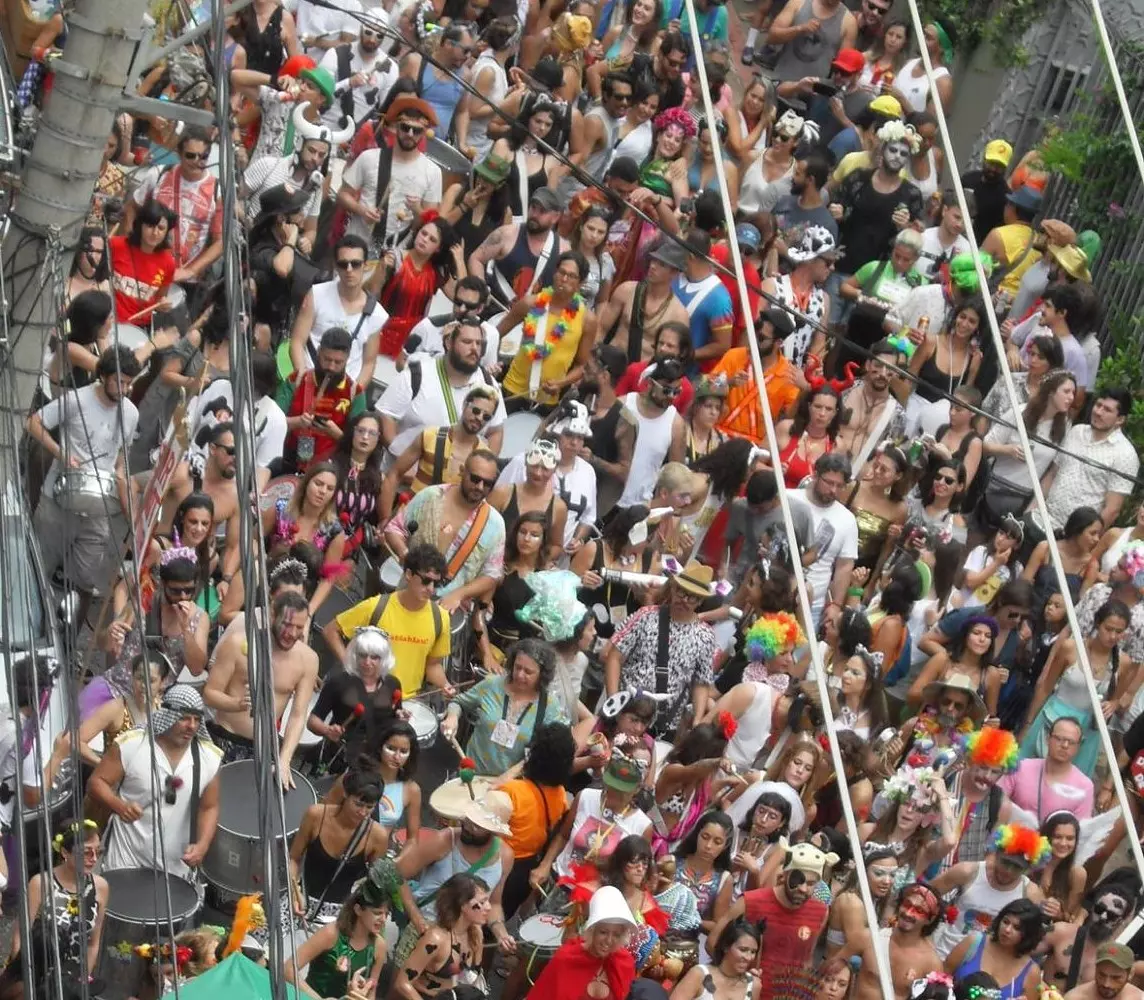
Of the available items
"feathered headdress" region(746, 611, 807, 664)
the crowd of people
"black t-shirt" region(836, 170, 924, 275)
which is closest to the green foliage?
the crowd of people

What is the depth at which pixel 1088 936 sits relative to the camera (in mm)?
12406

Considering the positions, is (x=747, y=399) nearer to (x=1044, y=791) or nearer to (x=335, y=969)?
(x=1044, y=791)

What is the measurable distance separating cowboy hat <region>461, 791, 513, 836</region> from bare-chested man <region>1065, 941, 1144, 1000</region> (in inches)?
103

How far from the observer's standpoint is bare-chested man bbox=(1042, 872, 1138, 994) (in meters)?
12.4

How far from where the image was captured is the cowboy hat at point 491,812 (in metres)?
11.7

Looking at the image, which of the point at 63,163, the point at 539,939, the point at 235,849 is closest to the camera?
the point at 63,163

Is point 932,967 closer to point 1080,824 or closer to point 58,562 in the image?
point 1080,824

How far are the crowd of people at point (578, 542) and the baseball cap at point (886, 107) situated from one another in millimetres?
191

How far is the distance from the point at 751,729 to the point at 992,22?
387 inches

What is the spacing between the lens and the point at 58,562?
12594 millimetres

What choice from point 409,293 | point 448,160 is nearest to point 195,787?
point 409,293

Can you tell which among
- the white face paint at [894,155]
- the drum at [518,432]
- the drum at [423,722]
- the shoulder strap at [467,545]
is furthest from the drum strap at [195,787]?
the white face paint at [894,155]

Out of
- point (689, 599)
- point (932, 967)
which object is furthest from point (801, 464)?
point (932, 967)

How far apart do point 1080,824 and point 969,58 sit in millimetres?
9823
